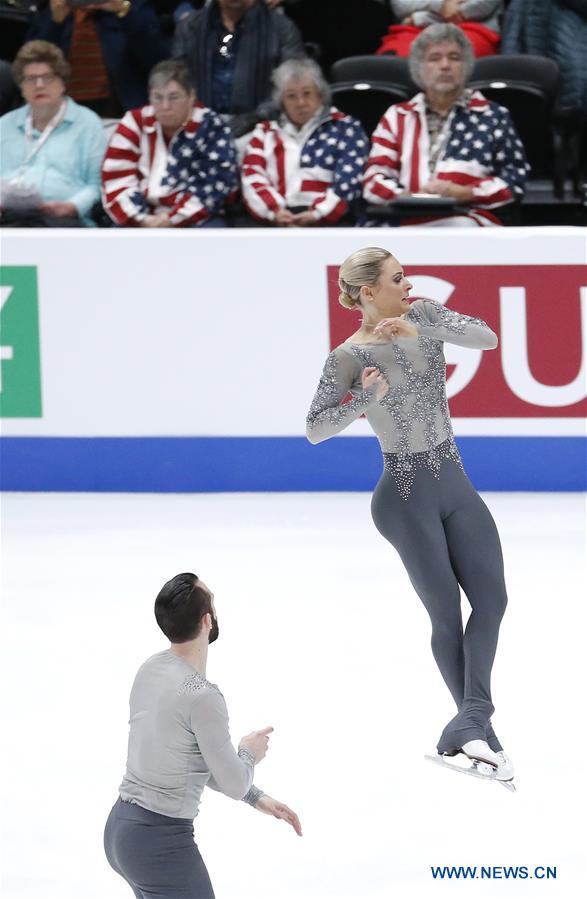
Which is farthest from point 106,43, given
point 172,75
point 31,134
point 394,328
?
point 394,328

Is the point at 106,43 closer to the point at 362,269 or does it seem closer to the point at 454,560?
the point at 362,269

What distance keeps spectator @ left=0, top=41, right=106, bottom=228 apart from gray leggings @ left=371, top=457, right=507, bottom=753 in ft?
13.9

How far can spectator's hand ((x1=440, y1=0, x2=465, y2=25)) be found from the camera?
8.30 m

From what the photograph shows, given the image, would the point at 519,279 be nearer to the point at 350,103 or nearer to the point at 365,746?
the point at 350,103

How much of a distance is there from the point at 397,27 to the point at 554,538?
3357 mm

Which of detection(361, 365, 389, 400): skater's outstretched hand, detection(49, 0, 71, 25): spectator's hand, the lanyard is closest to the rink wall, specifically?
the lanyard

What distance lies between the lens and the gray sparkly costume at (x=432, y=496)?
157 inches

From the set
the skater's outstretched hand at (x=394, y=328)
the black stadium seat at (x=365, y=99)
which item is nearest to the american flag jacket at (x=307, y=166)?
the black stadium seat at (x=365, y=99)

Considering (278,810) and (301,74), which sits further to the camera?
(301,74)

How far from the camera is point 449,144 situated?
7.48 meters

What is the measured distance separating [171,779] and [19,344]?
511cm

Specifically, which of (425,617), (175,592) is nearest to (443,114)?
(425,617)

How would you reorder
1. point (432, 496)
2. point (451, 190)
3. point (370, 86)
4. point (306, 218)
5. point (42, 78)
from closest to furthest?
point (432, 496) → point (451, 190) → point (306, 218) → point (42, 78) → point (370, 86)

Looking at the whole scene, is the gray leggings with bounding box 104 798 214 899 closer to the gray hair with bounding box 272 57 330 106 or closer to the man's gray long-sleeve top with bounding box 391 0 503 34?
the gray hair with bounding box 272 57 330 106
